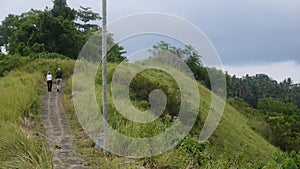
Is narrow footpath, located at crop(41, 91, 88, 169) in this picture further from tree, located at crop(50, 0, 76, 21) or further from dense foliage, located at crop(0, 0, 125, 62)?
tree, located at crop(50, 0, 76, 21)

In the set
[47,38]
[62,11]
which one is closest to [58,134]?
[47,38]

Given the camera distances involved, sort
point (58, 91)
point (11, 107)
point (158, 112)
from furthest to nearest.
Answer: point (58, 91), point (158, 112), point (11, 107)

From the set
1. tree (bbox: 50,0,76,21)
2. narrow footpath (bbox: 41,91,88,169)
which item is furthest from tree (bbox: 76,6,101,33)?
narrow footpath (bbox: 41,91,88,169)

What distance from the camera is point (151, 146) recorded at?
602 centimetres

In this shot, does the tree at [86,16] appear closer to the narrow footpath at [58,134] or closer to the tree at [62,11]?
the tree at [62,11]

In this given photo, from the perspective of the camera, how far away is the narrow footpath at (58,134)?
587 cm

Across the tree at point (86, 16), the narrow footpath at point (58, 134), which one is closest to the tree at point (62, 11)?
the tree at point (86, 16)

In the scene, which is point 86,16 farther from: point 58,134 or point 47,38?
point 58,134

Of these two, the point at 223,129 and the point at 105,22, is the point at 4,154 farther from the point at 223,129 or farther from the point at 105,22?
the point at 223,129

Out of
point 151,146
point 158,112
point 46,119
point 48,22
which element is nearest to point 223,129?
point 158,112

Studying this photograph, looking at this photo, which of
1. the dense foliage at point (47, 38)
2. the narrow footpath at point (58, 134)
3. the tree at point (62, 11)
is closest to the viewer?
the narrow footpath at point (58, 134)

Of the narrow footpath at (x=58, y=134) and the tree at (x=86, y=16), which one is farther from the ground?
the tree at (x=86, y=16)

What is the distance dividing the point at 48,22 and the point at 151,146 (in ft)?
96.5

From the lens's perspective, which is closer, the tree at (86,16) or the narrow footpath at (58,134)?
the narrow footpath at (58,134)
